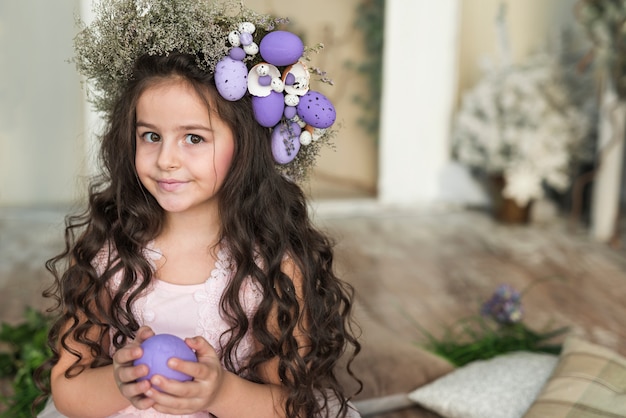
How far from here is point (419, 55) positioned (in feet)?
15.7

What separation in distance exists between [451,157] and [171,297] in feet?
11.7

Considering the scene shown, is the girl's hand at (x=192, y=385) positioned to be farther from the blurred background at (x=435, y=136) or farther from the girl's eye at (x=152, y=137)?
the blurred background at (x=435, y=136)

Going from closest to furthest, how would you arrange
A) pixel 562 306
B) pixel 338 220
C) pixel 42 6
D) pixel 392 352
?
1. pixel 392 352
2. pixel 562 306
3. pixel 42 6
4. pixel 338 220

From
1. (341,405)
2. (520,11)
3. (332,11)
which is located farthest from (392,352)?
(520,11)

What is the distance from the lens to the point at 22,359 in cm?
248

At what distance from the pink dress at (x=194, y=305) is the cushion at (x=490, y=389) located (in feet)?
2.61

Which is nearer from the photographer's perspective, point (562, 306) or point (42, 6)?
point (562, 306)

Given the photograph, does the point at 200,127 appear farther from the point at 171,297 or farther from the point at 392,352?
the point at 392,352

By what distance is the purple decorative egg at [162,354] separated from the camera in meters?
1.30

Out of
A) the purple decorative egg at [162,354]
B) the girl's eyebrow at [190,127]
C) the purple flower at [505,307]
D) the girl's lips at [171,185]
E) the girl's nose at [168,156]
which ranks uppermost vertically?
the girl's eyebrow at [190,127]

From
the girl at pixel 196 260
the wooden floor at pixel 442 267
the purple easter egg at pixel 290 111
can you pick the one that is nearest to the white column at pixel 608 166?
the wooden floor at pixel 442 267

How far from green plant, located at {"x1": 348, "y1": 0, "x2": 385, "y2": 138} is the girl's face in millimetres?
3327

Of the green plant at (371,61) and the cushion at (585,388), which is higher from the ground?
the green plant at (371,61)

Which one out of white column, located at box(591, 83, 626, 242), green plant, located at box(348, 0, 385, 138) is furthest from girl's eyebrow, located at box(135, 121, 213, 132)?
green plant, located at box(348, 0, 385, 138)
